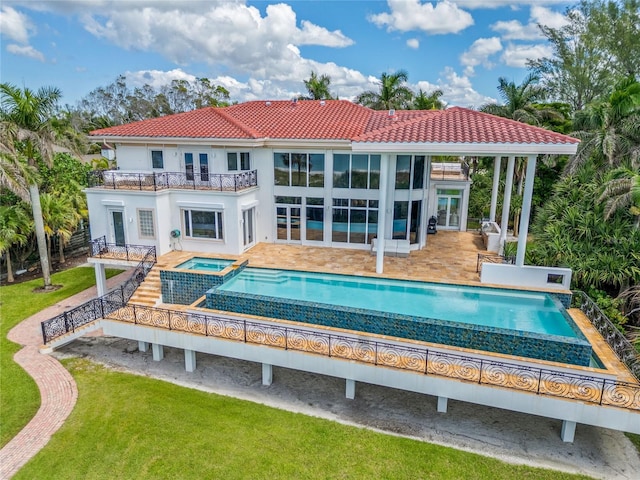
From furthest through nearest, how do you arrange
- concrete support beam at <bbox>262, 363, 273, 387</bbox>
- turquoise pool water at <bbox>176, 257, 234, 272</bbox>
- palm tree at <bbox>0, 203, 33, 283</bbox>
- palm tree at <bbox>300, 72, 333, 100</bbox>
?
palm tree at <bbox>300, 72, 333, 100</bbox> < palm tree at <bbox>0, 203, 33, 283</bbox> < turquoise pool water at <bbox>176, 257, 234, 272</bbox> < concrete support beam at <bbox>262, 363, 273, 387</bbox>

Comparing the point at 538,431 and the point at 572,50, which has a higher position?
the point at 572,50

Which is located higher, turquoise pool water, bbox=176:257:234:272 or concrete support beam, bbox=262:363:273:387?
turquoise pool water, bbox=176:257:234:272

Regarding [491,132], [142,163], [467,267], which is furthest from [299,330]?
[142,163]

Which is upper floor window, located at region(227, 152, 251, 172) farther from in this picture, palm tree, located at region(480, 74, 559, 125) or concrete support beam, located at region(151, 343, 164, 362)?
palm tree, located at region(480, 74, 559, 125)

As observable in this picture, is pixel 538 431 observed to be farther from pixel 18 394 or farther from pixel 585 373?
pixel 18 394

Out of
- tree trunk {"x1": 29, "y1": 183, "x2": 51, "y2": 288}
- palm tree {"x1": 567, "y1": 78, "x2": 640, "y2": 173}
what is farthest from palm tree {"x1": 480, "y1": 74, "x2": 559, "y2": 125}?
tree trunk {"x1": 29, "y1": 183, "x2": 51, "y2": 288}

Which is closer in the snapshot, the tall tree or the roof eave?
the roof eave
